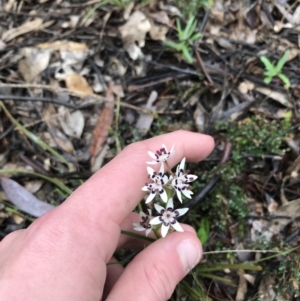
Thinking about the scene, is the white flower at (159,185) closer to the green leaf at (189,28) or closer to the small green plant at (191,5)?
the green leaf at (189,28)

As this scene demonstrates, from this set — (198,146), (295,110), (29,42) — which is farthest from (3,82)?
(295,110)

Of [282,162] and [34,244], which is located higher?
[34,244]

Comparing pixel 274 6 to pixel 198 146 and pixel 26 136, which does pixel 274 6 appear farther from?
pixel 26 136

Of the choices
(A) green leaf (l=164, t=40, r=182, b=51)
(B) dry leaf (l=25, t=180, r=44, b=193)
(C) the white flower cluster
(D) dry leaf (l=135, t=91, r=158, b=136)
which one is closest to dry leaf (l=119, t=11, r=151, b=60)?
(A) green leaf (l=164, t=40, r=182, b=51)

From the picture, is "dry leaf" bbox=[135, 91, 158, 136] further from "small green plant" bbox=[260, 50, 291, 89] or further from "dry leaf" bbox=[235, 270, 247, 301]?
"dry leaf" bbox=[235, 270, 247, 301]

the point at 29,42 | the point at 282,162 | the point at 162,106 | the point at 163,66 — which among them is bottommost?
the point at 282,162

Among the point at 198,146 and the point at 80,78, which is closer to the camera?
the point at 198,146

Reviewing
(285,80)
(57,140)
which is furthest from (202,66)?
(57,140)
